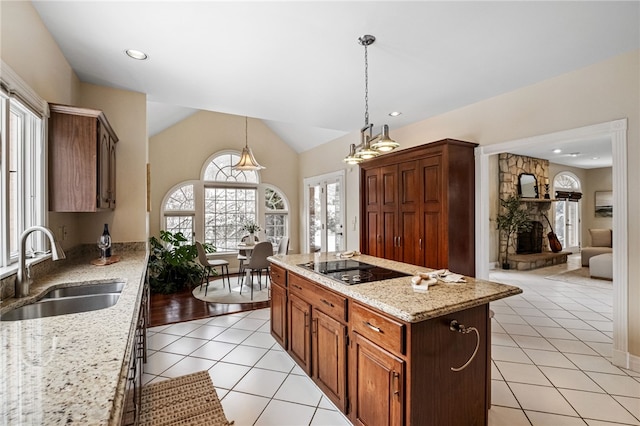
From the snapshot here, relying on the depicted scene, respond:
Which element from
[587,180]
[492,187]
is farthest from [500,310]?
[587,180]

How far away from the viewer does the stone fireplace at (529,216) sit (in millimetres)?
6988

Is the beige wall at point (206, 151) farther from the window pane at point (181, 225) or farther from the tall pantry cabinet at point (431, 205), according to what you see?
the tall pantry cabinet at point (431, 205)

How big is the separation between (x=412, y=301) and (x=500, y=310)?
3.42 m

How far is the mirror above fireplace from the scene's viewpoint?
7.24 meters

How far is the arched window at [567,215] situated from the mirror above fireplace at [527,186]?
5.82ft

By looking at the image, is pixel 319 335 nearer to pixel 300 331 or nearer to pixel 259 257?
pixel 300 331

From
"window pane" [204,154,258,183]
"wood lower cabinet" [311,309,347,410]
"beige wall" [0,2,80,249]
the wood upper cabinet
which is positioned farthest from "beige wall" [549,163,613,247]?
"beige wall" [0,2,80,249]

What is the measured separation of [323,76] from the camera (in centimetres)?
311

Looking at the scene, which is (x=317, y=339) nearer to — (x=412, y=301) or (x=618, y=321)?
(x=412, y=301)

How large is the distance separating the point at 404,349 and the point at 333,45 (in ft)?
7.60

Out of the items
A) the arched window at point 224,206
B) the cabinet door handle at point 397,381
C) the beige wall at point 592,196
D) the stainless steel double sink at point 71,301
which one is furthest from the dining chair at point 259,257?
the beige wall at point 592,196

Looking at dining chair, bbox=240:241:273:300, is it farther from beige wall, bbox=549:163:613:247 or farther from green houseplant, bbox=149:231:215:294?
beige wall, bbox=549:163:613:247

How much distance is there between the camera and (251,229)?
6109mm

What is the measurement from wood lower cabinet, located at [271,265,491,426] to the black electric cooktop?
146 mm
